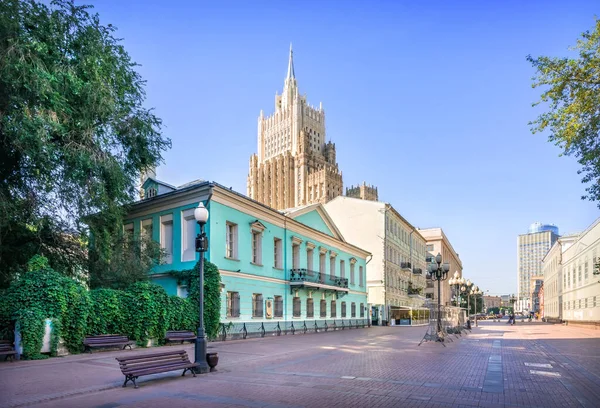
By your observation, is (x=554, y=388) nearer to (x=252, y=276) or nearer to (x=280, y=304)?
(x=252, y=276)

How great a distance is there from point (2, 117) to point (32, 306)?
643cm

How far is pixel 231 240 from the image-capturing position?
25.6 metres

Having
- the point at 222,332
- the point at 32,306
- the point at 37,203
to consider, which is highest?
the point at 37,203

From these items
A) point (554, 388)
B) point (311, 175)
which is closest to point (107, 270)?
point (554, 388)

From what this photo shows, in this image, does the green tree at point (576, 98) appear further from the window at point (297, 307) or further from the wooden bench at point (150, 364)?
the window at point (297, 307)

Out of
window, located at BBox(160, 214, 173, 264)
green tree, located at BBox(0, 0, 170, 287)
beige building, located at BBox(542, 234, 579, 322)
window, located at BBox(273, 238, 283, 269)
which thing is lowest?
beige building, located at BBox(542, 234, 579, 322)

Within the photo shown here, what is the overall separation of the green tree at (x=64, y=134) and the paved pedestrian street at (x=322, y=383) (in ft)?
21.9

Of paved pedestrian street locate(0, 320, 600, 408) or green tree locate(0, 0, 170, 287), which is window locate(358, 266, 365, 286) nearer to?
green tree locate(0, 0, 170, 287)

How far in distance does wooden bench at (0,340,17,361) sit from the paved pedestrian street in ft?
1.27

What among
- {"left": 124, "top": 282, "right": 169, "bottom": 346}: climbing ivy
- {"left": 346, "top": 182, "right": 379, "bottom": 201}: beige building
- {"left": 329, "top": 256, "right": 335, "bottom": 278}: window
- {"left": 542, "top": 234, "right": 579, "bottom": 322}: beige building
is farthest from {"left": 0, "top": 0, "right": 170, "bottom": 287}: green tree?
{"left": 346, "top": 182, "right": 379, "bottom": 201}: beige building

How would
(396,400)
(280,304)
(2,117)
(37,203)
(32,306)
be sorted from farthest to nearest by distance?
(280,304) < (37,203) < (2,117) < (32,306) < (396,400)

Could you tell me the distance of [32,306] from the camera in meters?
14.8

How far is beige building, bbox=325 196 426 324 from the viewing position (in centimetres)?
4903

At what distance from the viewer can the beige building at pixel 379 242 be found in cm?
4903
